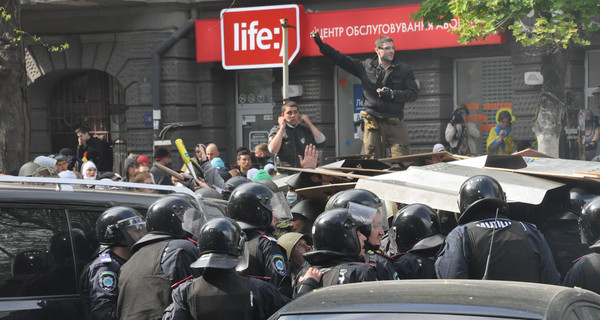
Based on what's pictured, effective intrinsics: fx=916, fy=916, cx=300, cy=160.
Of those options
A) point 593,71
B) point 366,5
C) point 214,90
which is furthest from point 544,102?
point 214,90

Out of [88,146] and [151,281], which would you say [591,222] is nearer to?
[151,281]

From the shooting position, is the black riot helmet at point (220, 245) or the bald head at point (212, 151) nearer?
the black riot helmet at point (220, 245)

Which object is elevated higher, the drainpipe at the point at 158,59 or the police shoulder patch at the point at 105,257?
the drainpipe at the point at 158,59

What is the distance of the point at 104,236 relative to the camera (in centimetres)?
521

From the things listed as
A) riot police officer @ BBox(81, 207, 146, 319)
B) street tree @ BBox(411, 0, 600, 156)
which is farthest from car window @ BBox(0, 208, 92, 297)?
street tree @ BBox(411, 0, 600, 156)

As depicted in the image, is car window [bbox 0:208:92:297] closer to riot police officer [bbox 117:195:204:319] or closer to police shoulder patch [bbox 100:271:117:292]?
police shoulder patch [bbox 100:271:117:292]

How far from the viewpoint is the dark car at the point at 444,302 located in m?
2.98

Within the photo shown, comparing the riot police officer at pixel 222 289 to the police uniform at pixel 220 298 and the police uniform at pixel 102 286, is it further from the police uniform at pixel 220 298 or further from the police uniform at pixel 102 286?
the police uniform at pixel 102 286

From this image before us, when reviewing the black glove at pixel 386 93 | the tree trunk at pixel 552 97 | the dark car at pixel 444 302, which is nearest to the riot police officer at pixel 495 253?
the dark car at pixel 444 302

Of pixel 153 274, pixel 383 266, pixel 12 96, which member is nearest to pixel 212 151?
pixel 12 96

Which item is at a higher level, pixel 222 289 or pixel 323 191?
pixel 323 191

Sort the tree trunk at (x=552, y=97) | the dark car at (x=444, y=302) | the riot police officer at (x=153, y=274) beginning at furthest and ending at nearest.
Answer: the tree trunk at (x=552, y=97) → the riot police officer at (x=153, y=274) → the dark car at (x=444, y=302)

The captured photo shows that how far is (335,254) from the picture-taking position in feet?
14.9

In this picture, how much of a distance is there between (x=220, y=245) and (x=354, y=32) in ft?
40.9
